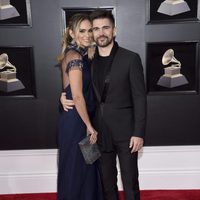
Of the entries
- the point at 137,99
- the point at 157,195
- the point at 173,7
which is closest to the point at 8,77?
the point at 137,99

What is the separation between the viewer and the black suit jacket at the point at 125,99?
2355 mm

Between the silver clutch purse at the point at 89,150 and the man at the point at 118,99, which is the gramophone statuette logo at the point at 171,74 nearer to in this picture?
the man at the point at 118,99

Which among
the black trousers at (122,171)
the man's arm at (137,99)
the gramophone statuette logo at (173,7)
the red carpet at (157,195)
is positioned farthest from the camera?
the red carpet at (157,195)

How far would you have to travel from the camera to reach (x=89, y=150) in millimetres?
2525

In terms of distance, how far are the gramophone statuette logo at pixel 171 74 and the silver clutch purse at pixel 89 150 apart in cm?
110

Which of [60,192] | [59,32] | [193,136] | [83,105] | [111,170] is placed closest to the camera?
[83,105]

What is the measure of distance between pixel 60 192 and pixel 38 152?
2.42 ft

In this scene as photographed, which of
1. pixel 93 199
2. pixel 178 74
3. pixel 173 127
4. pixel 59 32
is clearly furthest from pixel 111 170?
pixel 59 32

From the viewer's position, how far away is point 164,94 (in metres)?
3.28

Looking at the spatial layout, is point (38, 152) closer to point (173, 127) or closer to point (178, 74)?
point (173, 127)

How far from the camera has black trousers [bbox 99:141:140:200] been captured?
251 cm

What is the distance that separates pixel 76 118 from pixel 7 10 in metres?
1.33

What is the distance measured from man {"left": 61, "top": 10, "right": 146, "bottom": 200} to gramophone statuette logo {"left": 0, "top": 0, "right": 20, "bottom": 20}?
1.06 meters

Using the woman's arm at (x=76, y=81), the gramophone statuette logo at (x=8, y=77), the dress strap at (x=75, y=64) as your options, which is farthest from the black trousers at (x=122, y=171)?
the gramophone statuette logo at (x=8, y=77)
